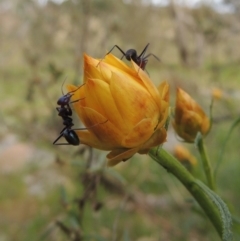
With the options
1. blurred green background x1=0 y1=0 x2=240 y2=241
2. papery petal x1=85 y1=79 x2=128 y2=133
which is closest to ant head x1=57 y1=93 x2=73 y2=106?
papery petal x1=85 y1=79 x2=128 y2=133

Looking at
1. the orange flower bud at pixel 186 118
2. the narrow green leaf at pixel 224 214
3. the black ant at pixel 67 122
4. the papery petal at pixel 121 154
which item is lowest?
the narrow green leaf at pixel 224 214

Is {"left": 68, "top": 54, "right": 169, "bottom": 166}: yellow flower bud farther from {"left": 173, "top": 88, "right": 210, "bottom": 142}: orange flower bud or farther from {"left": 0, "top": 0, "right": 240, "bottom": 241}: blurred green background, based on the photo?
{"left": 0, "top": 0, "right": 240, "bottom": 241}: blurred green background

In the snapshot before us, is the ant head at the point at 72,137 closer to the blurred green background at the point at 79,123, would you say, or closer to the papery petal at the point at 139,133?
the papery petal at the point at 139,133

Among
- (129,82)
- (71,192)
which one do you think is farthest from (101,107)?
(71,192)

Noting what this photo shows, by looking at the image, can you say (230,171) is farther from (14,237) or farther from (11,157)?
(11,157)

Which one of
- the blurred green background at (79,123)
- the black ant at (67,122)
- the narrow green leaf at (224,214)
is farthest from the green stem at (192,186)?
the blurred green background at (79,123)
